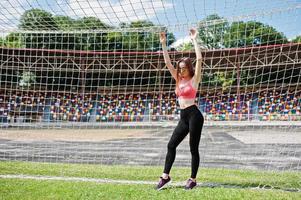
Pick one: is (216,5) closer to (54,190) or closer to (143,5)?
(143,5)

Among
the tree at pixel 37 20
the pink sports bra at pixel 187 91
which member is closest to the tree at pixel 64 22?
the tree at pixel 37 20

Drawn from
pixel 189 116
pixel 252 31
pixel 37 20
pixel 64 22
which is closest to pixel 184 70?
pixel 189 116

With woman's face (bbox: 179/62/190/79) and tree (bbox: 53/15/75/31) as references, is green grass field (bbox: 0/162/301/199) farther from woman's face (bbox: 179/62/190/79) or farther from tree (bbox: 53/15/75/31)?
tree (bbox: 53/15/75/31)

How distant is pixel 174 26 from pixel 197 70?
2133mm

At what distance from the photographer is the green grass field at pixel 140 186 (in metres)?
3.28

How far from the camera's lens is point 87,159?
7137 mm

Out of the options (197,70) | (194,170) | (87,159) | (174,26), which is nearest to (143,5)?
(174,26)

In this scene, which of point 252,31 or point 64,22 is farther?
point 252,31

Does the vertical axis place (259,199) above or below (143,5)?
below

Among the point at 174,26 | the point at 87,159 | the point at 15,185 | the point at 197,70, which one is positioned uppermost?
the point at 174,26

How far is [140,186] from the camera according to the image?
376cm

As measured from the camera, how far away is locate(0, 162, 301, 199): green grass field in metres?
3.28

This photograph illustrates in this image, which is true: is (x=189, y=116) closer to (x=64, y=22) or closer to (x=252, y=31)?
(x=64, y=22)

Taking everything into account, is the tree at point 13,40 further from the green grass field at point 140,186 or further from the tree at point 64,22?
the green grass field at point 140,186
